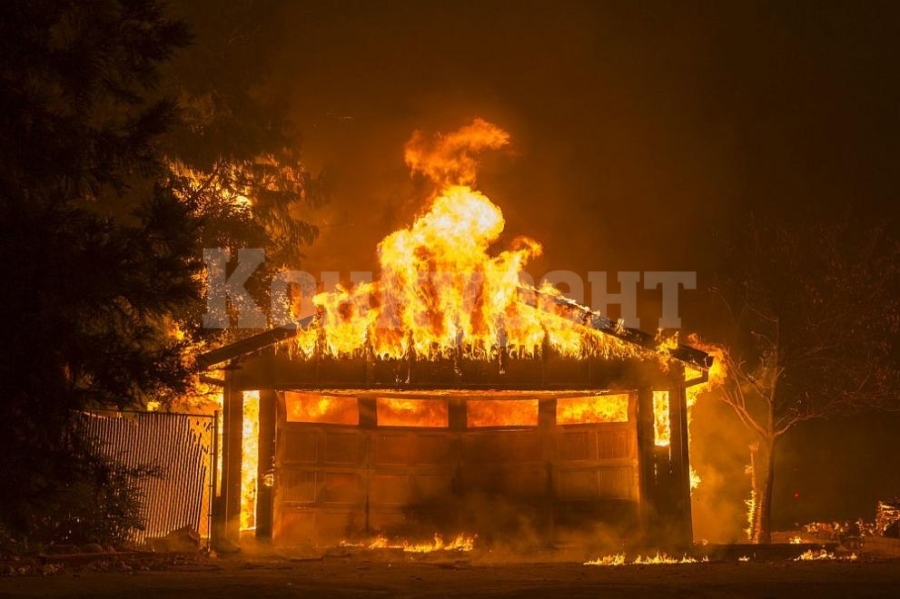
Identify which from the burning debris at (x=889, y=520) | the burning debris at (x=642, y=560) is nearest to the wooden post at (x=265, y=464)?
the burning debris at (x=642, y=560)

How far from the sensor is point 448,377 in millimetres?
17000

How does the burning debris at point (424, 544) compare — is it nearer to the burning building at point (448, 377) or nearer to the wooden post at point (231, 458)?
the burning building at point (448, 377)

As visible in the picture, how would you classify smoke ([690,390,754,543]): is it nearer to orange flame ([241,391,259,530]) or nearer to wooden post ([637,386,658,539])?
wooden post ([637,386,658,539])

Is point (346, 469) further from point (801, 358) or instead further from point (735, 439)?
point (735, 439)

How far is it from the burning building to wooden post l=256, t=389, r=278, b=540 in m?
0.02

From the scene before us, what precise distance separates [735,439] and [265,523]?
15.1m

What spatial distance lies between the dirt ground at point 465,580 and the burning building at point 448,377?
2.14 meters

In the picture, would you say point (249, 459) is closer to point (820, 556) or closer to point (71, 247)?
point (71, 247)

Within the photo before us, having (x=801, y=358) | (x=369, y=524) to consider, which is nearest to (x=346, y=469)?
(x=369, y=524)

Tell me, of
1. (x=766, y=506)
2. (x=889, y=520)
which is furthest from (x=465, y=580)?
(x=889, y=520)

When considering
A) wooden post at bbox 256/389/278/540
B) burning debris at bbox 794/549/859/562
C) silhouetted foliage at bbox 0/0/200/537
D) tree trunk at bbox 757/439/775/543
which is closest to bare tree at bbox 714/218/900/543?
tree trunk at bbox 757/439/775/543

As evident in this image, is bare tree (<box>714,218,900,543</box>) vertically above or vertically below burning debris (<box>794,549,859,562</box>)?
above

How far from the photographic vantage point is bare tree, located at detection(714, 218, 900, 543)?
70.1ft

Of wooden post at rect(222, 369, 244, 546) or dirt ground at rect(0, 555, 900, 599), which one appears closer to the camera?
dirt ground at rect(0, 555, 900, 599)
